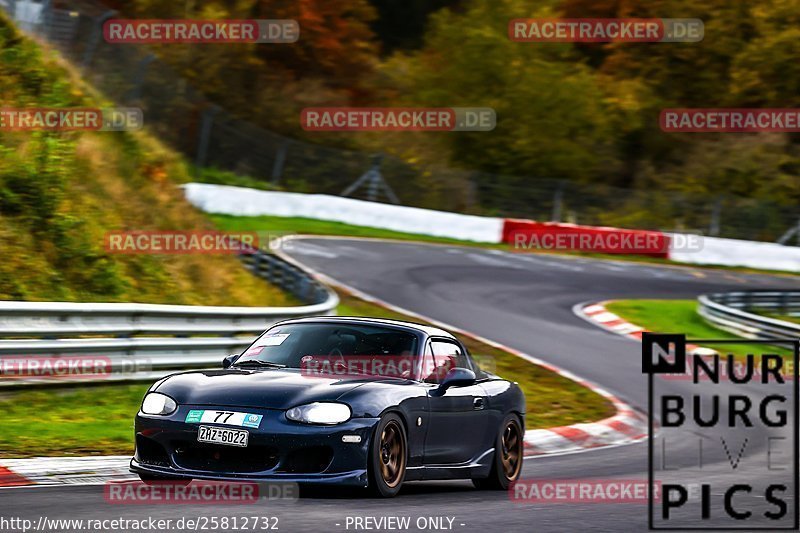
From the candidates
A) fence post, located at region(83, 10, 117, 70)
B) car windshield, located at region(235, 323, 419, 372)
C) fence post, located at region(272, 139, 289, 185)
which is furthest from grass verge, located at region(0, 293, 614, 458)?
fence post, located at region(272, 139, 289, 185)

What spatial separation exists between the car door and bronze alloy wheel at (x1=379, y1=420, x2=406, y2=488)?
405 mm

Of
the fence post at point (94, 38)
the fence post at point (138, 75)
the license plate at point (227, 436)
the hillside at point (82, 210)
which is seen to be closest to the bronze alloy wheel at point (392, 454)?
the license plate at point (227, 436)

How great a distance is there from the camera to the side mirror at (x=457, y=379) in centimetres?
854

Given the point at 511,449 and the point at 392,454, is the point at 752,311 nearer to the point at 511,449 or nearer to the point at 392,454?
the point at 511,449

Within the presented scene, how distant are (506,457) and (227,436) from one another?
290 cm

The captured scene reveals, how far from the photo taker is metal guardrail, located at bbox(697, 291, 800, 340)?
2286 centimetres

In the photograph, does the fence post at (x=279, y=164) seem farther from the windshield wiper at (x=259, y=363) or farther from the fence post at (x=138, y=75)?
the windshield wiper at (x=259, y=363)

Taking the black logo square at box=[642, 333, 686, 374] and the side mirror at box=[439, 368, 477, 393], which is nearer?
the black logo square at box=[642, 333, 686, 374]

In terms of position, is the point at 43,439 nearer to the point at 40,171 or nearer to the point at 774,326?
the point at 40,171

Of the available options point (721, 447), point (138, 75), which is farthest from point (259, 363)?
point (138, 75)

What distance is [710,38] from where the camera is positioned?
51312 millimetres

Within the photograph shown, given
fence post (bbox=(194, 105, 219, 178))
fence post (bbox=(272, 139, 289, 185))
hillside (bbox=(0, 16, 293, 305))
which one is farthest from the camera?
fence post (bbox=(272, 139, 289, 185))

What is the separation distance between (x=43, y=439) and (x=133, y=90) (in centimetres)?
1733

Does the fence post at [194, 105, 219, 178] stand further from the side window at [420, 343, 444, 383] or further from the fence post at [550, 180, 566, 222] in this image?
the side window at [420, 343, 444, 383]
